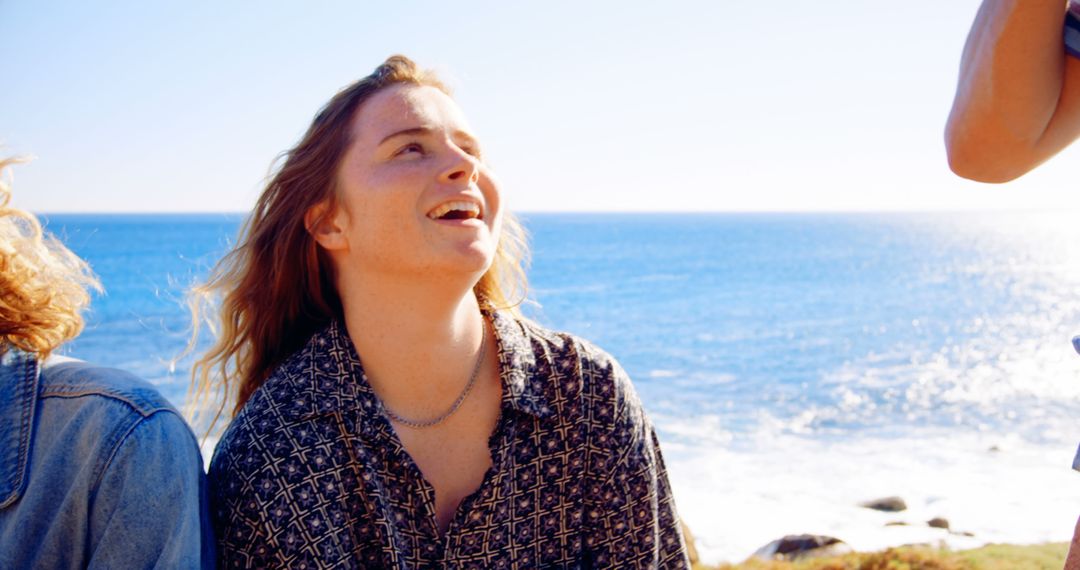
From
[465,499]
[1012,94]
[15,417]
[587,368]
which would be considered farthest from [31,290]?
[1012,94]

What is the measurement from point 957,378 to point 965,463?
1194 centimetres

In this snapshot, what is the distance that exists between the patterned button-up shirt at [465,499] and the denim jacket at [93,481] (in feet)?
1.43

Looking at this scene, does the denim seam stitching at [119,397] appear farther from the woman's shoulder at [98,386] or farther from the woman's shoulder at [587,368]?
the woman's shoulder at [587,368]

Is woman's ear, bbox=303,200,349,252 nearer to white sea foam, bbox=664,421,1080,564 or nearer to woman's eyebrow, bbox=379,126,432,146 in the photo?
woman's eyebrow, bbox=379,126,432,146

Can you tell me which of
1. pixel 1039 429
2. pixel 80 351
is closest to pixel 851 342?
pixel 1039 429

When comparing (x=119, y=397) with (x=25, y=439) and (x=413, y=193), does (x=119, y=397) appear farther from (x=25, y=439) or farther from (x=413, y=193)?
(x=413, y=193)

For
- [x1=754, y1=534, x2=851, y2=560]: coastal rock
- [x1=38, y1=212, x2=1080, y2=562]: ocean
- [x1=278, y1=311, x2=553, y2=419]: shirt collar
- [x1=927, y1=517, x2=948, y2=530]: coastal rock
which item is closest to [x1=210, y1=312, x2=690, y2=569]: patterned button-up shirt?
[x1=278, y1=311, x2=553, y2=419]: shirt collar

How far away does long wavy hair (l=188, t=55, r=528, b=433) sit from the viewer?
10.8 feet

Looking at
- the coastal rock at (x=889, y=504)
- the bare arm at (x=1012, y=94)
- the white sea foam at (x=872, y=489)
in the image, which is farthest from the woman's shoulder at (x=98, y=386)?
the coastal rock at (x=889, y=504)

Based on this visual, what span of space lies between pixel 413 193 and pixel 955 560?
566cm

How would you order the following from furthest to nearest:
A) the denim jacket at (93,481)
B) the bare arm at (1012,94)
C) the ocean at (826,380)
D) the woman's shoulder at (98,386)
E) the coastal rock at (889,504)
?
the coastal rock at (889,504)
the ocean at (826,380)
the woman's shoulder at (98,386)
the denim jacket at (93,481)
the bare arm at (1012,94)

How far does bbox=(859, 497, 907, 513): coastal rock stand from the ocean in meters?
0.20

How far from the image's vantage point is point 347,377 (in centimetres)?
296

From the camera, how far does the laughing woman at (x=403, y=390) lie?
8.98 feet
